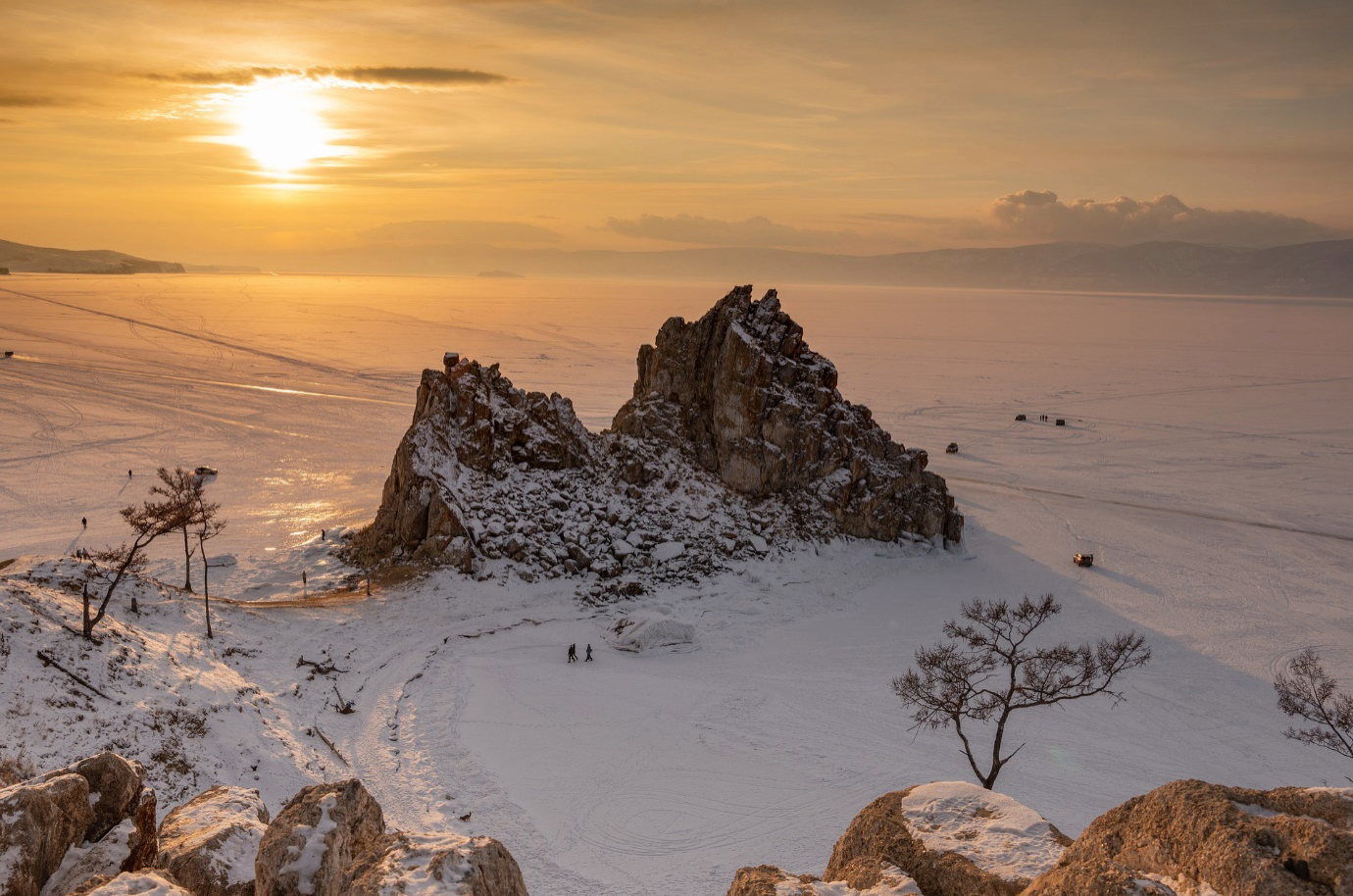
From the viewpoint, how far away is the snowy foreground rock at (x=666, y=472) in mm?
47125

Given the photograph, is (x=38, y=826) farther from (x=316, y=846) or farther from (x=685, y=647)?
(x=685, y=647)

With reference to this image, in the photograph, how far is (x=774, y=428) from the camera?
53875mm

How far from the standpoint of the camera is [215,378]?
4557 inches

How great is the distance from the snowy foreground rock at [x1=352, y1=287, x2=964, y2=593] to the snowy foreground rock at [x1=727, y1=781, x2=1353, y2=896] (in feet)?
110

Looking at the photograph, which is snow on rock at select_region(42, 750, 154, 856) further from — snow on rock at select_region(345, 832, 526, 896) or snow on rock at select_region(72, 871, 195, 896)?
snow on rock at select_region(345, 832, 526, 896)

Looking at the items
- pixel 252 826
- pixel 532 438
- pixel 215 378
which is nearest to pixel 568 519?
pixel 532 438

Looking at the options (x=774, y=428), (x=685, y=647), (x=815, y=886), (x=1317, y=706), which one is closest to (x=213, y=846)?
(x=815, y=886)

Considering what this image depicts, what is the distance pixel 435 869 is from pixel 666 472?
41.4 metres

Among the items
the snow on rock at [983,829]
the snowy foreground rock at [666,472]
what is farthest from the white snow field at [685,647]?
the snow on rock at [983,829]

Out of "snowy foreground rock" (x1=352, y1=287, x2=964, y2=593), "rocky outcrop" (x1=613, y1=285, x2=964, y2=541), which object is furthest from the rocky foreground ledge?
"rocky outcrop" (x1=613, y1=285, x2=964, y2=541)

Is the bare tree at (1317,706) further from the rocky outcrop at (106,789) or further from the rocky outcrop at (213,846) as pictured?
the rocky outcrop at (106,789)

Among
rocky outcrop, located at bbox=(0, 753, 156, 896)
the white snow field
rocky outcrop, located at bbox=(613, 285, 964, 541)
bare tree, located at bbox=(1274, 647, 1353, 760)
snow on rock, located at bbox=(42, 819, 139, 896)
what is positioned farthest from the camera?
rocky outcrop, located at bbox=(613, 285, 964, 541)

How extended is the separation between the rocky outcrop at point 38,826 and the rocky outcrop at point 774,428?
41.4m

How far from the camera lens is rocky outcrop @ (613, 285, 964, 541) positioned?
2105 inches
